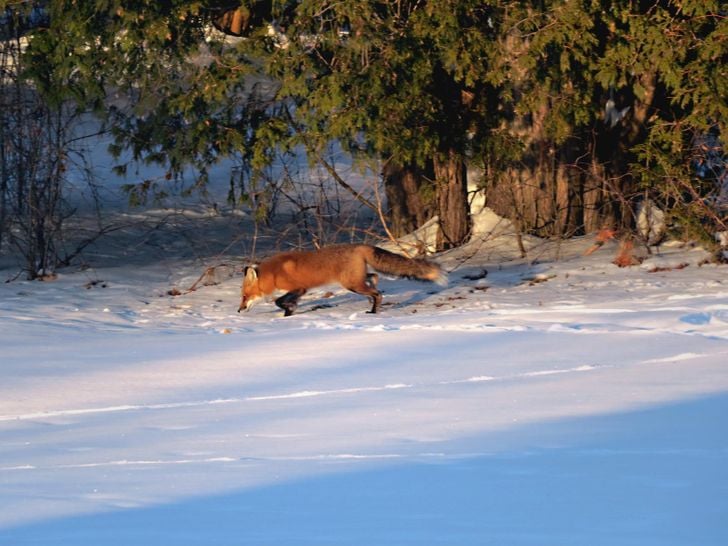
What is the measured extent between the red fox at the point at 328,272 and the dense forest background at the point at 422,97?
5.44 feet

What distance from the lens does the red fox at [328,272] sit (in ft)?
41.1

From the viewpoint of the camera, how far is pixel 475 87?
50.4ft

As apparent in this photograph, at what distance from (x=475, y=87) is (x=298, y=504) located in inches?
444

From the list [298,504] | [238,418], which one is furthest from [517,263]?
[298,504]

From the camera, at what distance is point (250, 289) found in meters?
12.8

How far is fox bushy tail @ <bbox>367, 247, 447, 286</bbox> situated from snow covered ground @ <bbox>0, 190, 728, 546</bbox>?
1.31 ft

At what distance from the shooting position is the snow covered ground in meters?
4.61

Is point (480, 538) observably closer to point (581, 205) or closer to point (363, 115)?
point (363, 115)

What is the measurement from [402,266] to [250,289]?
1.83 metres

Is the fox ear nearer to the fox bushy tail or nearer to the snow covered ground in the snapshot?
the snow covered ground

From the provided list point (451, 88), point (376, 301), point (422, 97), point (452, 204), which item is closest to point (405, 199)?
point (452, 204)

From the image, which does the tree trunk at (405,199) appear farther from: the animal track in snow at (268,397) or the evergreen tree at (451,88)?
the animal track in snow at (268,397)

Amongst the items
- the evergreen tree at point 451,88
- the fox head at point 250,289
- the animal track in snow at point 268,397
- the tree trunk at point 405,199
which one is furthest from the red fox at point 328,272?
the animal track in snow at point 268,397

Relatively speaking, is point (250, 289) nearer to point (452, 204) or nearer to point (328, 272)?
point (328, 272)
